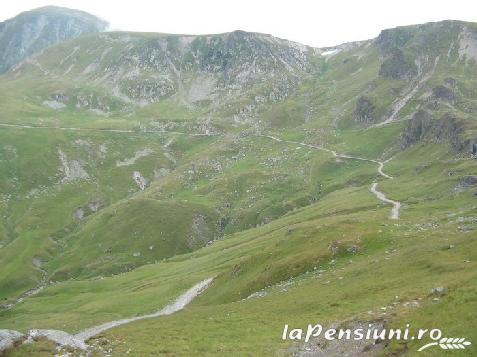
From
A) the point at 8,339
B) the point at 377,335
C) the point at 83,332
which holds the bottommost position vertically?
the point at 83,332

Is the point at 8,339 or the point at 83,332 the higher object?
the point at 8,339

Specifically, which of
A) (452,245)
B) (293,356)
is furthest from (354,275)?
(293,356)

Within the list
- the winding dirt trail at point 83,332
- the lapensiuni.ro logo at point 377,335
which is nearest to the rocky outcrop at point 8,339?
the winding dirt trail at point 83,332

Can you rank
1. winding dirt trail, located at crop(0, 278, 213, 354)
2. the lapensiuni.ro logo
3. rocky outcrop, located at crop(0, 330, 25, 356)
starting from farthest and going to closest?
winding dirt trail, located at crop(0, 278, 213, 354) < rocky outcrop, located at crop(0, 330, 25, 356) < the lapensiuni.ro logo

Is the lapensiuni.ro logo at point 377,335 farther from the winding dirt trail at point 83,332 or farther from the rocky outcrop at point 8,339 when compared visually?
the rocky outcrop at point 8,339

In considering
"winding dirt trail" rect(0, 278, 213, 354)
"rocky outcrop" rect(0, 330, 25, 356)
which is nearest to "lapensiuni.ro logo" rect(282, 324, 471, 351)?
"winding dirt trail" rect(0, 278, 213, 354)

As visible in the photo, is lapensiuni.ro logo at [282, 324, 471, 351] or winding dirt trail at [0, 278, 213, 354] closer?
lapensiuni.ro logo at [282, 324, 471, 351]

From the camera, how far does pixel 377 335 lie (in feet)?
132

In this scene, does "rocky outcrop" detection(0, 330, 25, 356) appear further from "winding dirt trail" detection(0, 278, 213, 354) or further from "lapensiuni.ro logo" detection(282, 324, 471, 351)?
"lapensiuni.ro logo" detection(282, 324, 471, 351)

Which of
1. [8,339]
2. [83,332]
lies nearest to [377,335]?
[8,339]

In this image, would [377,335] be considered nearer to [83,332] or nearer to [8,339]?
[8,339]

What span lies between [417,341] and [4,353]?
3652cm

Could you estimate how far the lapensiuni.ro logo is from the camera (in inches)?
1336

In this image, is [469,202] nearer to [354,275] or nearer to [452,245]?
[452,245]
